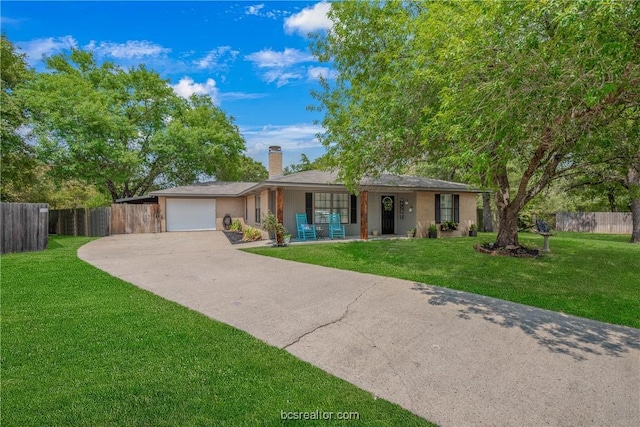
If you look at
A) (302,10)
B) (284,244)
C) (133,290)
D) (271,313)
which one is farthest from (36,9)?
(271,313)

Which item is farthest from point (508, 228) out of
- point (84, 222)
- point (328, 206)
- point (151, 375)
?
point (84, 222)

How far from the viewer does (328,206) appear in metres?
13.7

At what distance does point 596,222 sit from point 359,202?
1690 cm

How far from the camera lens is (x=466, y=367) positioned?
299 centimetres

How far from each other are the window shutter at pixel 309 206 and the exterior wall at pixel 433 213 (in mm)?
4865

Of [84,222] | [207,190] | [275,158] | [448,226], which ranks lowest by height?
[448,226]

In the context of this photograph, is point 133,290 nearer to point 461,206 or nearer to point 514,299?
point 514,299

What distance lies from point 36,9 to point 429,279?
479 inches

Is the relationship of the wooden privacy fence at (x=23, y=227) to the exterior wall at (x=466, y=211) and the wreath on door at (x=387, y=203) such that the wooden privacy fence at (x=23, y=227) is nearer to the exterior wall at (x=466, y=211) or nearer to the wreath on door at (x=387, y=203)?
the wreath on door at (x=387, y=203)

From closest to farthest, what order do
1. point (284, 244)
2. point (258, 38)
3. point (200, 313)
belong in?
point (200, 313) < point (258, 38) < point (284, 244)

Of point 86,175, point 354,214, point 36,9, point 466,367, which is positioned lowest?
point 466,367

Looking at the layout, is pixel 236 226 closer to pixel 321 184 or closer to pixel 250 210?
pixel 250 210

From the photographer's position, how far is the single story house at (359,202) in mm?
12727

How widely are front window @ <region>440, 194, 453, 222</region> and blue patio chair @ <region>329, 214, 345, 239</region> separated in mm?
5024
